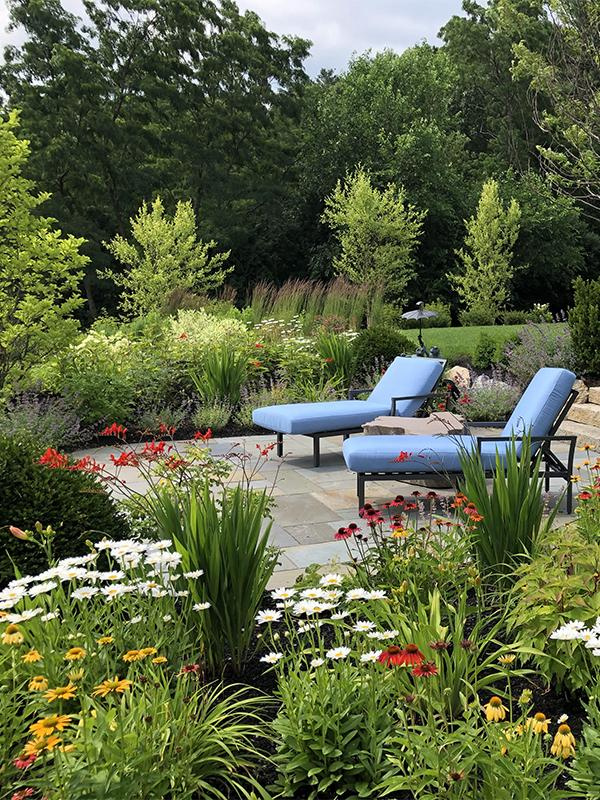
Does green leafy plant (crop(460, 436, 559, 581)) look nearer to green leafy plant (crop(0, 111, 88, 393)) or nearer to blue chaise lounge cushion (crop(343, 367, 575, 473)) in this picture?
blue chaise lounge cushion (crop(343, 367, 575, 473))

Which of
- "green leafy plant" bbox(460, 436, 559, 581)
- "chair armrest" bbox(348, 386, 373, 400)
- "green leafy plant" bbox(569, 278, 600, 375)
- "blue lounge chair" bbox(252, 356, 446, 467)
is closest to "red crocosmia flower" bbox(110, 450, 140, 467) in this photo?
"green leafy plant" bbox(460, 436, 559, 581)

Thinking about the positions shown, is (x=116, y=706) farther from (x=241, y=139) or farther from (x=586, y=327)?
(x=241, y=139)

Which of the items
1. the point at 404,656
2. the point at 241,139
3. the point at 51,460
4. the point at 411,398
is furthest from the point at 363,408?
the point at 241,139

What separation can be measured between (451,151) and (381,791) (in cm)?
2909

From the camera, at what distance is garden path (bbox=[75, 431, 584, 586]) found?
3.93 m

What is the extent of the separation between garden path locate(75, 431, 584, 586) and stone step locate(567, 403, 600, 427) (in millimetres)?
2557

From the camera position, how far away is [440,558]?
2.81 m

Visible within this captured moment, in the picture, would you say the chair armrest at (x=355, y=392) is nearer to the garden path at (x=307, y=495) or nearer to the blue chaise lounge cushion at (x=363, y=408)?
the blue chaise lounge cushion at (x=363, y=408)

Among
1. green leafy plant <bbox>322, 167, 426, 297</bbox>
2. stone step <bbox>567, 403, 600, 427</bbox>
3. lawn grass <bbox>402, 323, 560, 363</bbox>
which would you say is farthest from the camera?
green leafy plant <bbox>322, 167, 426, 297</bbox>

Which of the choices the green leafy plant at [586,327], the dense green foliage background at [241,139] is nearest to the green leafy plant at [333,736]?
the green leafy plant at [586,327]

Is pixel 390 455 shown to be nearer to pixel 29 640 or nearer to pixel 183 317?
pixel 29 640

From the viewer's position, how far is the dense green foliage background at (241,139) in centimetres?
2381

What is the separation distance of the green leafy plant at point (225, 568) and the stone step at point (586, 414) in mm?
6096

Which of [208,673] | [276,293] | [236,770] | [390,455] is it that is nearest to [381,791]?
[236,770]
